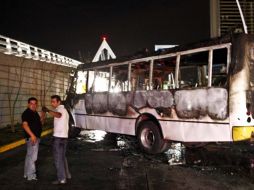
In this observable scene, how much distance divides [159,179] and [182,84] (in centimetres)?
279

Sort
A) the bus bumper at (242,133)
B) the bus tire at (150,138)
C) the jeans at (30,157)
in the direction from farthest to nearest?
the bus tire at (150,138)
the bus bumper at (242,133)
the jeans at (30,157)

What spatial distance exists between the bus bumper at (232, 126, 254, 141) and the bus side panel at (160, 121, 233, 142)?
0.38 ft

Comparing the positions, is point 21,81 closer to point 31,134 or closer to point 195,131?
point 195,131

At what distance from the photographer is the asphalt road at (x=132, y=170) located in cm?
679

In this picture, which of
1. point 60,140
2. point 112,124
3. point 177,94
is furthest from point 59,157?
point 112,124

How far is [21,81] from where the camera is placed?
1812 cm

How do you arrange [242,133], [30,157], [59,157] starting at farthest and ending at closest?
[242,133], [30,157], [59,157]

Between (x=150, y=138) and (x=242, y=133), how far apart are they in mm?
3093

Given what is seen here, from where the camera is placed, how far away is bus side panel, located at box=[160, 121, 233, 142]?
26.1ft

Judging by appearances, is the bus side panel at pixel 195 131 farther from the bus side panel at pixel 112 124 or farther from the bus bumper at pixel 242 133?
the bus side panel at pixel 112 124

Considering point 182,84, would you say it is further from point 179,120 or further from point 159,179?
point 159,179

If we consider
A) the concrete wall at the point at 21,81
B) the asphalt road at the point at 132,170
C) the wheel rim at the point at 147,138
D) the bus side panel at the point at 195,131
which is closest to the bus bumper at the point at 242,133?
the bus side panel at the point at 195,131

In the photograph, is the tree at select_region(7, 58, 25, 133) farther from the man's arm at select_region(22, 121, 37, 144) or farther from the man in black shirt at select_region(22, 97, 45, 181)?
the man's arm at select_region(22, 121, 37, 144)

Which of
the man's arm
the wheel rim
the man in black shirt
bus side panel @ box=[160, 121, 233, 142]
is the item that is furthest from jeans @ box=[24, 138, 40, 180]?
the wheel rim
